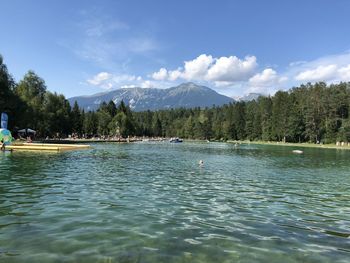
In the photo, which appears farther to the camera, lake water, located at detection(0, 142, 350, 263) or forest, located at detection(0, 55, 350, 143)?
forest, located at detection(0, 55, 350, 143)

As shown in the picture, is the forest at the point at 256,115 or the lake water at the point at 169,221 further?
the forest at the point at 256,115

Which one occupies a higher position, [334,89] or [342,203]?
[334,89]

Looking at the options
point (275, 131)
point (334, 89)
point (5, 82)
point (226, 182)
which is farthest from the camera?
point (275, 131)

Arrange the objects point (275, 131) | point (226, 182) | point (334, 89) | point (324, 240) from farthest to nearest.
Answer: point (275, 131), point (334, 89), point (226, 182), point (324, 240)

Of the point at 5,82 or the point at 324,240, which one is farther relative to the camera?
the point at 5,82

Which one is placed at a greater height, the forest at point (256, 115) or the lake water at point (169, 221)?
the forest at point (256, 115)

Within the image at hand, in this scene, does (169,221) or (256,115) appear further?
(256,115)

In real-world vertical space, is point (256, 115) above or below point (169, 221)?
above

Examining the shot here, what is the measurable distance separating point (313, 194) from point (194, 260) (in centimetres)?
1450

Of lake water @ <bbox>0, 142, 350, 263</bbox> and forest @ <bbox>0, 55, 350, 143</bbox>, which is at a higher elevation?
forest @ <bbox>0, 55, 350, 143</bbox>

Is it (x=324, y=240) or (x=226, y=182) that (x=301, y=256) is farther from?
(x=226, y=182)

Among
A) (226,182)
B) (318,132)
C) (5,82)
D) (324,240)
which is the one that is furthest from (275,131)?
(324,240)

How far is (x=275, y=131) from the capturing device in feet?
520

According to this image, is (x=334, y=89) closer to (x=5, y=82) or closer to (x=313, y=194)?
(x=5, y=82)
